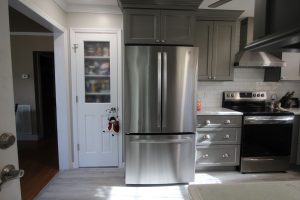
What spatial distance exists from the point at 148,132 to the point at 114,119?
0.81 meters

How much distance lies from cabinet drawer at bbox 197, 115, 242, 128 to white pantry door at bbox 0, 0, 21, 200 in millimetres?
2381

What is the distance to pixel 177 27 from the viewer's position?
96.7 inches

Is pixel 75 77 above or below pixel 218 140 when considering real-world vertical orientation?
above

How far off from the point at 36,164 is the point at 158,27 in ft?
9.46

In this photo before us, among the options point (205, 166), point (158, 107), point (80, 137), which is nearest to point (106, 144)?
point (80, 137)

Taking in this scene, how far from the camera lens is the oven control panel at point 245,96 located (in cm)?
343

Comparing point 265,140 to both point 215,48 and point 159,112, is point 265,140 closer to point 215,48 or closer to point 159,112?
point 215,48

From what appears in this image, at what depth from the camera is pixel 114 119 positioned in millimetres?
3102

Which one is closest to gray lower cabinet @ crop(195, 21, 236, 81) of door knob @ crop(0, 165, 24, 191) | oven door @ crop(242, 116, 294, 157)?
oven door @ crop(242, 116, 294, 157)

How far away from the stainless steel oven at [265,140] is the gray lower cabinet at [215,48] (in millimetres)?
722

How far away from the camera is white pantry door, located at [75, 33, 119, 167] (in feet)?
9.85

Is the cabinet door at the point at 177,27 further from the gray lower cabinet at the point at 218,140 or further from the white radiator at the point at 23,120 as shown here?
the white radiator at the point at 23,120

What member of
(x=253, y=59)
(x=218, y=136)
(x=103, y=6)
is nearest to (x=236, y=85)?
(x=253, y=59)

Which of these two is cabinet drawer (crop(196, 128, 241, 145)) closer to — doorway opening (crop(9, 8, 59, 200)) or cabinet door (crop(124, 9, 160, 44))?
cabinet door (crop(124, 9, 160, 44))
